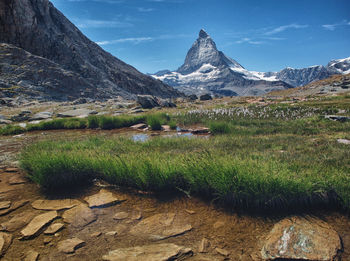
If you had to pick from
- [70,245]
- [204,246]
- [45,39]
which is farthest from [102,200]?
[45,39]

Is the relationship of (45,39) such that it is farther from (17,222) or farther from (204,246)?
(204,246)

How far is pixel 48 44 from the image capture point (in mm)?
68750

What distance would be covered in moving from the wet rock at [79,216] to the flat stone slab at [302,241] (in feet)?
8.70

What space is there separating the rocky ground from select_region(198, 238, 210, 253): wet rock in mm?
13

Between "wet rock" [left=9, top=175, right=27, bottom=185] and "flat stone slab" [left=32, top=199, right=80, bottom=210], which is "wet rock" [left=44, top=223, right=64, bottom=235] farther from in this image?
"wet rock" [left=9, top=175, right=27, bottom=185]

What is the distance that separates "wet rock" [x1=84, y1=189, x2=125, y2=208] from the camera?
13.2 ft

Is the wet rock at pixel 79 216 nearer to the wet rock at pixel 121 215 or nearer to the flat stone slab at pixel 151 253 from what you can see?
the wet rock at pixel 121 215

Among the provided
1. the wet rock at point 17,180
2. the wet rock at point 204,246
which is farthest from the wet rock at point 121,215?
the wet rock at point 17,180

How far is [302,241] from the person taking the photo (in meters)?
2.72

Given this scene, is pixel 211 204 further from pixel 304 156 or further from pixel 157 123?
pixel 157 123

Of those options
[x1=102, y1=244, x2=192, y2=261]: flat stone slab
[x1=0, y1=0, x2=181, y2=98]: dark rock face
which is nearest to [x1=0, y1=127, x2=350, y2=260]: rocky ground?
[x1=102, y1=244, x2=192, y2=261]: flat stone slab

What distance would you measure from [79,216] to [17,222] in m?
0.96

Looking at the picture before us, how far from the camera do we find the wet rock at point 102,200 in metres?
4.03

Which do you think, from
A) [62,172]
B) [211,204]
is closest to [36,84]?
[62,172]
